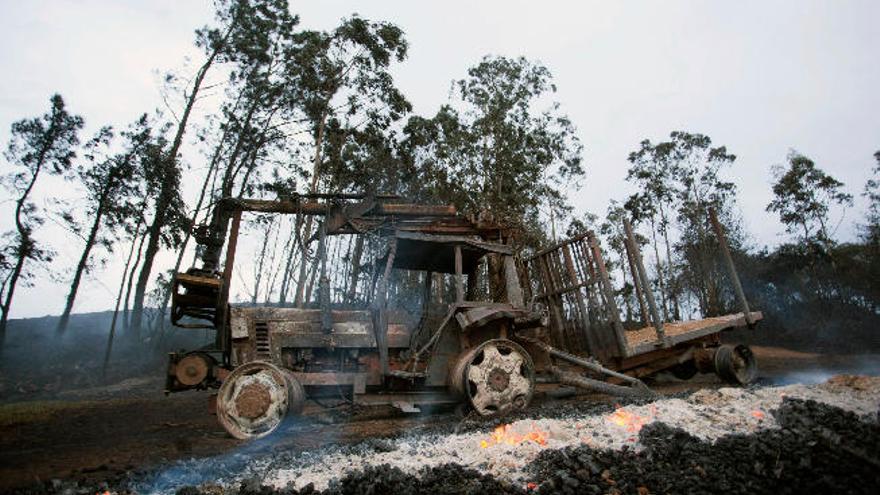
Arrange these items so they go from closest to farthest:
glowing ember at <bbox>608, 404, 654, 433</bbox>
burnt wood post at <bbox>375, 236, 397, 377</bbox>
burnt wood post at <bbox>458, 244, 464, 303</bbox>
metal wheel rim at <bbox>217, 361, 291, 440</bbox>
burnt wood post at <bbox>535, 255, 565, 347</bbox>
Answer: glowing ember at <bbox>608, 404, 654, 433</bbox>
metal wheel rim at <bbox>217, 361, 291, 440</bbox>
burnt wood post at <bbox>375, 236, 397, 377</bbox>
burnt wood post at <bbox>458, 244, 464, 303</bbox>
burnt wood post at <bbox>535, 255, 565, 347</bbox>

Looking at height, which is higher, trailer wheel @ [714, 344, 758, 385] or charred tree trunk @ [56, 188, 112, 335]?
charred tree trunk @ [56, 188, 112, 335]

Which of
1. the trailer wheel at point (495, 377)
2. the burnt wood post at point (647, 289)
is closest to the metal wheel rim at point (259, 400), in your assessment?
the trailer wheel at point (495, 377)

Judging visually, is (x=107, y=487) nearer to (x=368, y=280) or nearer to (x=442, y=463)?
(x=442, y=463)

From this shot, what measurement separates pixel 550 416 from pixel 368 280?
137 inches

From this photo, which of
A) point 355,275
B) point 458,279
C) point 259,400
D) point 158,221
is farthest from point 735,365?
point 158,221

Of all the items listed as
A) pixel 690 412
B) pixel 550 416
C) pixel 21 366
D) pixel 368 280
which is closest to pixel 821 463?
pixel 690 412

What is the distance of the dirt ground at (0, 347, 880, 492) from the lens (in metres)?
4.94

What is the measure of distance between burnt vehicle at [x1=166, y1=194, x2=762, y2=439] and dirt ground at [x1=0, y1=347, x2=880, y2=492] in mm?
412

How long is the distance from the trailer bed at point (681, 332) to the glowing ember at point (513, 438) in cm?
365

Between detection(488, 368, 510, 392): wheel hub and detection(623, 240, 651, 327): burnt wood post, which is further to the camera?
detection(623, 240, 651, 327): burnt wood post

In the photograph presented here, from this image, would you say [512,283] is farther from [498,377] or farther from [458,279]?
[498,377]

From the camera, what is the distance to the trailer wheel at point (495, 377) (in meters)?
6.31

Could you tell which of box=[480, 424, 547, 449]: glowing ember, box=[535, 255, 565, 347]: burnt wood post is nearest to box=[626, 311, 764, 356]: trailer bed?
box=[535, 255, 565, 347]: burnt wood post

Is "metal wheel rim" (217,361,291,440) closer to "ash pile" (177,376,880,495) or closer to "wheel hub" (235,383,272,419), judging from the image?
"wheel hub" (235,383,272,419)
